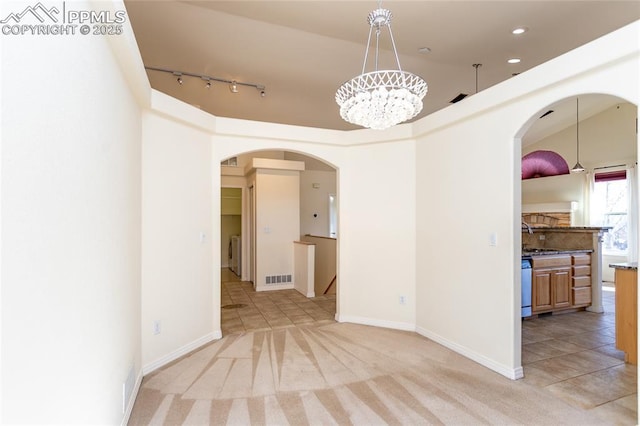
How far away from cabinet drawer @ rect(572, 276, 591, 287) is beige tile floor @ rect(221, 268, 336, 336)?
11.4ft

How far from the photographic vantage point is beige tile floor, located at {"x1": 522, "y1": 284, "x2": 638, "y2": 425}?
7.76 ft

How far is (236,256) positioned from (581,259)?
7075 mm

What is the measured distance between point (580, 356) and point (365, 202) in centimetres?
269

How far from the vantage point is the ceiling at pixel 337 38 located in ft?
10.2

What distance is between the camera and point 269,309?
486 cm

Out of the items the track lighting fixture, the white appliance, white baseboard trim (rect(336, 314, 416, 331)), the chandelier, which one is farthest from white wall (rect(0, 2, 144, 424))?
the white appliance

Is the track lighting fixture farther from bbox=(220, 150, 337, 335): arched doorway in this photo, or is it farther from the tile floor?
the tile floor

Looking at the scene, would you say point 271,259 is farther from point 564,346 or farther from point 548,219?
point 548,219

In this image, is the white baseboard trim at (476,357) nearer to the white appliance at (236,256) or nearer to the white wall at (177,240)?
the white wall at (177,240)

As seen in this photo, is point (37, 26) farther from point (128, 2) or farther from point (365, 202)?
point (365, 202)

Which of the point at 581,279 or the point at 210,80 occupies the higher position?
the point at 210,80

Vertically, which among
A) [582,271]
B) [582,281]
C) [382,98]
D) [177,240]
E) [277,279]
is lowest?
[277,279]

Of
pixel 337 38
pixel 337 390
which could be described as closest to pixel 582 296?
pixel 337 390

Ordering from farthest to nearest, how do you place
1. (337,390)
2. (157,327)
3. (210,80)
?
(210,80), (157,327), (337,390)
